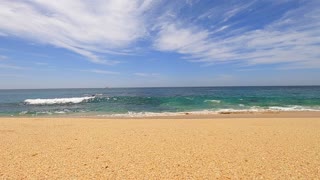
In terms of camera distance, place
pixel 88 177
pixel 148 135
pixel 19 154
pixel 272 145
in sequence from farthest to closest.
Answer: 1. pixel 148 135
2. pixel 272 145
3. pixel 19 154
4. pixel 88 177

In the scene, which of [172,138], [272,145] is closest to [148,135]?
[172,138]

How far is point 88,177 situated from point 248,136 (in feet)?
19.4

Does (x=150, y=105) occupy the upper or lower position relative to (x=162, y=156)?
lower

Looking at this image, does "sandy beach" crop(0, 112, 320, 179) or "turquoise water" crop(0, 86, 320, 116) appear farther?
"turquoise water" crop(0, 86, 320, 116)

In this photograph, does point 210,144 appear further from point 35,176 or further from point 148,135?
point 35,176

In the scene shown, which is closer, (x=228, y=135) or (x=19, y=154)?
(x=19, y=154)

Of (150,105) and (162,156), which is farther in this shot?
(150,105)

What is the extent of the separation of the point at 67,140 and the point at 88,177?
3713 mm

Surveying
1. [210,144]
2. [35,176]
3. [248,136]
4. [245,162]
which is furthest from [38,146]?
[248,136]

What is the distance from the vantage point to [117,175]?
4680mm

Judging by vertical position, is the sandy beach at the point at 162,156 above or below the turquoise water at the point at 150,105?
above

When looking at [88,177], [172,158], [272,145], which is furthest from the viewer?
[272,145]

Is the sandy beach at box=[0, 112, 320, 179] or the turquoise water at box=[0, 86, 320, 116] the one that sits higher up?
the sandy beach at box=[0, 112, 320, 179]

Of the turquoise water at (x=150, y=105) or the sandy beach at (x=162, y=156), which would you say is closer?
the sandy beach at (x=162, y=156)
